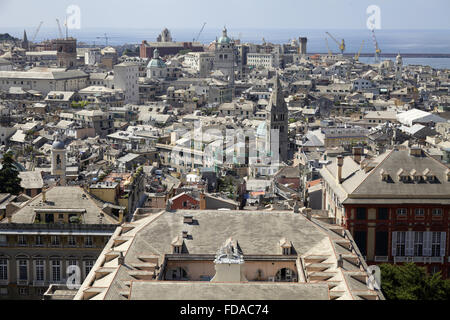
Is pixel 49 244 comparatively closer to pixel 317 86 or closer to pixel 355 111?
pixel 355 111

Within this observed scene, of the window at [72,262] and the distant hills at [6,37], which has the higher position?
the distant hills at [6,37]

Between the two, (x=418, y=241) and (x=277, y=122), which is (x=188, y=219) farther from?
(x=277, y=122)

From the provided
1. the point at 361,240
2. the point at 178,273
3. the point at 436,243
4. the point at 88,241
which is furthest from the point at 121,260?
the point at 436,243

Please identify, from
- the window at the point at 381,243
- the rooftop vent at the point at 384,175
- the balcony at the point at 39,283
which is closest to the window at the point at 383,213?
the window at the point at 381,243

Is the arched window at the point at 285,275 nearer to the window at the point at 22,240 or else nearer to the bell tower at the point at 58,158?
the window at the point at 22,240

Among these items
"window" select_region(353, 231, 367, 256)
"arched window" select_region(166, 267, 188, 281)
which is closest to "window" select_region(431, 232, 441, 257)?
"window" select_region(353, 231, 367, 256)

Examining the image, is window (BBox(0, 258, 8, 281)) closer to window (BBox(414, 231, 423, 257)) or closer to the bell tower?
window (BBox(414, 231, 423, 257))

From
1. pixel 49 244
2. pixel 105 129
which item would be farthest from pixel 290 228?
pixel 105 129
